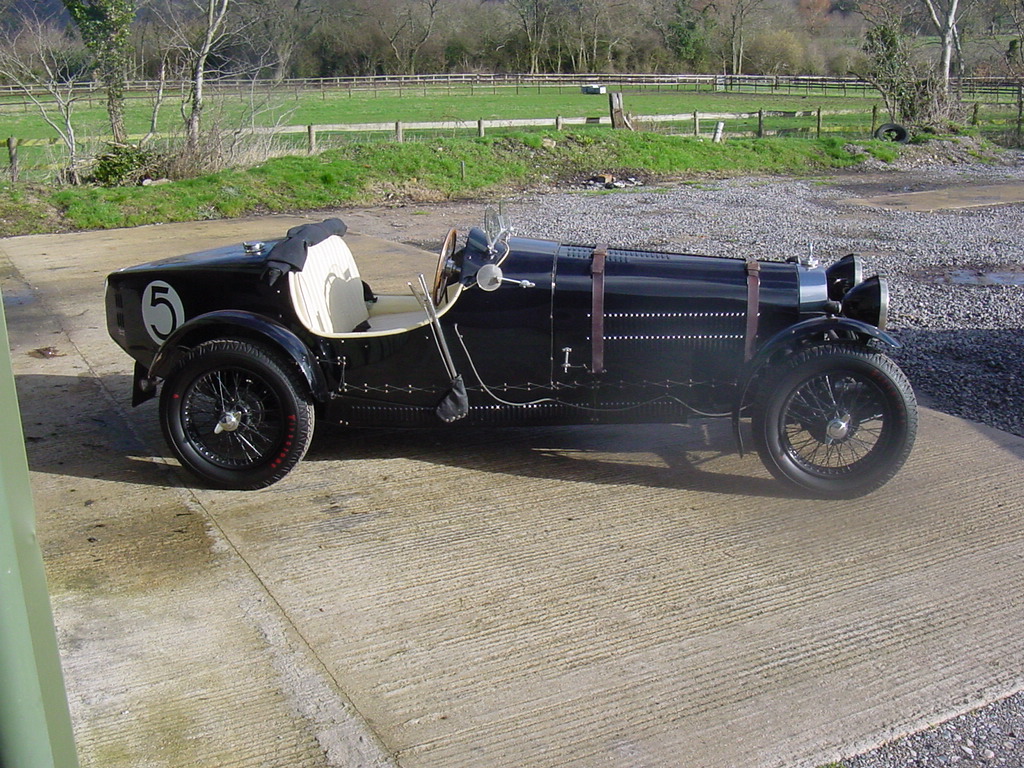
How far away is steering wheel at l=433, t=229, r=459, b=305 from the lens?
5.04 meters

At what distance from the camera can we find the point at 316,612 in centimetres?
377

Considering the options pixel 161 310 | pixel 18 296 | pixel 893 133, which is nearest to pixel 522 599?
pixel 161 310

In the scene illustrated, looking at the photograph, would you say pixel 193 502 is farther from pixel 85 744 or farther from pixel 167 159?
pixel 167 159

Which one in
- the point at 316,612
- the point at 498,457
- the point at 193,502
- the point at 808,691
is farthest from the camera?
the point at 498,457

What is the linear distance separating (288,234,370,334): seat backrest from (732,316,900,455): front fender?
2.16 metres

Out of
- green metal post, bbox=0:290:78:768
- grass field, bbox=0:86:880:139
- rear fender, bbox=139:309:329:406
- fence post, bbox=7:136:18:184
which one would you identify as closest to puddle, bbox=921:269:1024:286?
rear fender, bbox=139:309:329:406

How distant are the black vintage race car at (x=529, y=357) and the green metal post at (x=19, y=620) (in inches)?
128

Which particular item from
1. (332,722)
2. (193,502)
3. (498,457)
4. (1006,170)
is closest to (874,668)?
(332,722)

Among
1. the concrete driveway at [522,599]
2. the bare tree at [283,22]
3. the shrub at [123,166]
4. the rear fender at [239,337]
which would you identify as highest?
the bare tree at [283,22]

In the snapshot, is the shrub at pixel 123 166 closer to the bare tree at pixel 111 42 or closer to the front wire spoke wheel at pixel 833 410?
the bare tree at pixel 111 42

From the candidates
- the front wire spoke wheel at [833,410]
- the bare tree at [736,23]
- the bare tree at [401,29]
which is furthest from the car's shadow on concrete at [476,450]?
the bare tree at [736,23]

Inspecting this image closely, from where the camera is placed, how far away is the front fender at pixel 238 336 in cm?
477

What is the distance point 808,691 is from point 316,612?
1839 mm

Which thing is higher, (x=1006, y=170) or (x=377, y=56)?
(x=377, y=56)
